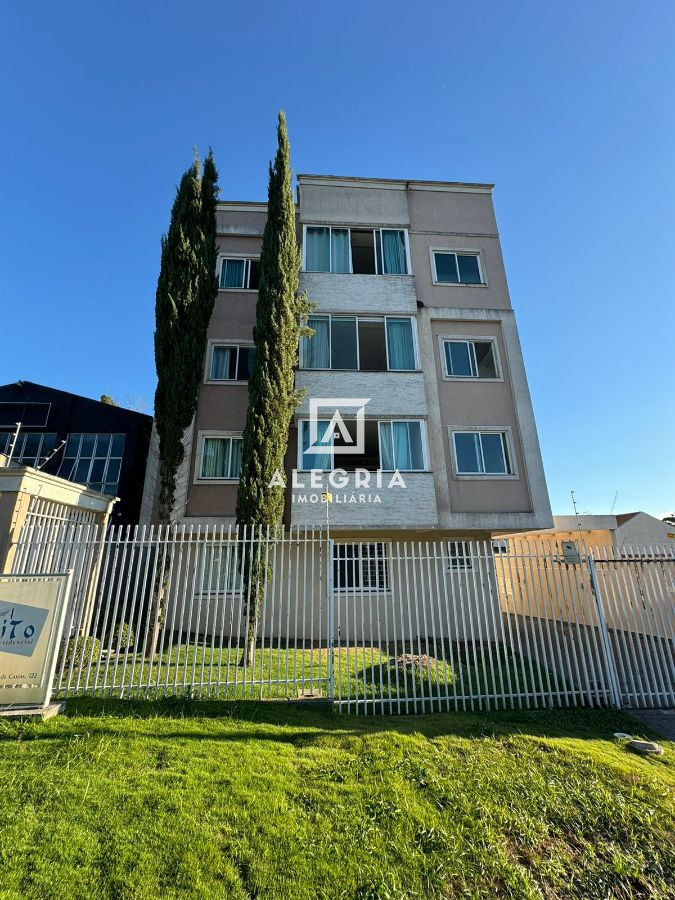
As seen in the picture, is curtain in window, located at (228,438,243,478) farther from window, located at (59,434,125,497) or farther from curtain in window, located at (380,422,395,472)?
window, located at (59,434,125,497)

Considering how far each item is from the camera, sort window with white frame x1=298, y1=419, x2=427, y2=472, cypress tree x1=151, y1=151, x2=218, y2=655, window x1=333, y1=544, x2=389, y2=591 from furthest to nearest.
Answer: window with white frame x1=298, y1=419, x2=427, y2=472 → cypress tree x1=151, y1=151, x2=218, y2=655 → window x1=333, y1=544, x2=389, y2=591

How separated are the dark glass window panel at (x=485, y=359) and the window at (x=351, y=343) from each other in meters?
2.44

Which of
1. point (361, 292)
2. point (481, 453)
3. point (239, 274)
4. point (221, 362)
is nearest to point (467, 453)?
point (481, 453)

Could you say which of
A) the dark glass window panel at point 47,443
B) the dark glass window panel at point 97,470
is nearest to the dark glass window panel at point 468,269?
the dark glass window panel at point 97,470

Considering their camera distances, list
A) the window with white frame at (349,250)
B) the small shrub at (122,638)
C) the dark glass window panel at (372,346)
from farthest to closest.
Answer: the window with white frame at (349,250), the dark glass window panel at (372,346), the small shrub at (122,638)

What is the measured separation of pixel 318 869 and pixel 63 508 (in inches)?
321

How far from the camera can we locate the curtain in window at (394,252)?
49.1 ft

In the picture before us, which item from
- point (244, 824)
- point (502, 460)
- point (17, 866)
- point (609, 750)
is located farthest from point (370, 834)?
point (502, 460)

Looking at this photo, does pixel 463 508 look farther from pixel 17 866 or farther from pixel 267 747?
pixel 17 866

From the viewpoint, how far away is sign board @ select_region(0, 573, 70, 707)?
562cm

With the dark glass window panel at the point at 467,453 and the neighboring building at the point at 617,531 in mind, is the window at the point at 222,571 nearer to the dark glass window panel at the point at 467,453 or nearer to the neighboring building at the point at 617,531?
the dark glass window panel at the point at 467,453

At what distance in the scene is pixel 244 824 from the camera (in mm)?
3672

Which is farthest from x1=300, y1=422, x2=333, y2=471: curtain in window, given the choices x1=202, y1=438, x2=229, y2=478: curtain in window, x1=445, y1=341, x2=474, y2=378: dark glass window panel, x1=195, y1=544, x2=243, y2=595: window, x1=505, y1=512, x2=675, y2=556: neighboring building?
x1=505, y1=512, x2=675, y2=556: neighboring building

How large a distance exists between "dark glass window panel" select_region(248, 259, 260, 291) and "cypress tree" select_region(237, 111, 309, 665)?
2681 mm
